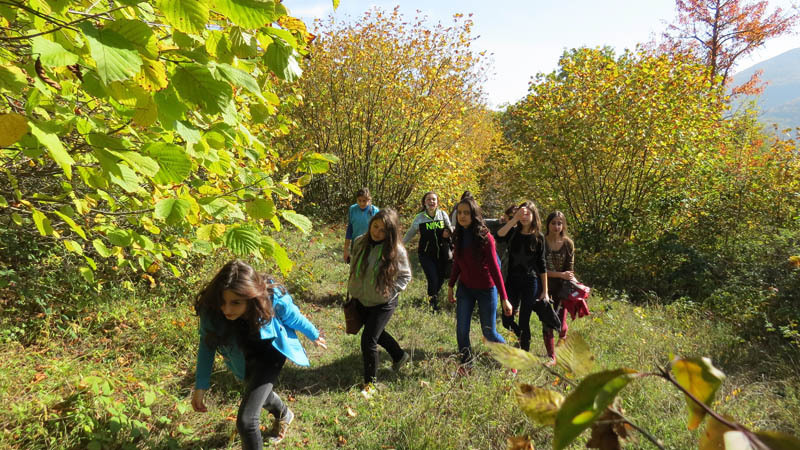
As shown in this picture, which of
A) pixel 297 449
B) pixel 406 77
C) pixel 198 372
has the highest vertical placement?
pixel 406 77

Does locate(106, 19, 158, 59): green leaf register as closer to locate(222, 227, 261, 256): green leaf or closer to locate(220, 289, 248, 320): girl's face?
locate(222, 227, 261, 256): green leaf

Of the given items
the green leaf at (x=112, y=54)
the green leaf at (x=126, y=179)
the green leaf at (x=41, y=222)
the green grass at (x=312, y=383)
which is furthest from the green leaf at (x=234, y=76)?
the green grass at (x=312, y=383)

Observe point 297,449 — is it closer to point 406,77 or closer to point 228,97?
point 228,97

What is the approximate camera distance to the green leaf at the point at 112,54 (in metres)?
0.90

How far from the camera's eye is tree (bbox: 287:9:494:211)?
10633mm

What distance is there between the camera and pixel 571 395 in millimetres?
429

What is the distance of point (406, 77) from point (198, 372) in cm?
960

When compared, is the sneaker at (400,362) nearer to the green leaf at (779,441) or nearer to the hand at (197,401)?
the hand at (197,401)

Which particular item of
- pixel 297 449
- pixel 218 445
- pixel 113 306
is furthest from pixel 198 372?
pixel 113 306

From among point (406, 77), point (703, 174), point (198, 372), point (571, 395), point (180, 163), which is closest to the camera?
point (571, 395)

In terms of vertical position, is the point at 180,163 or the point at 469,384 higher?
the point at 180,163

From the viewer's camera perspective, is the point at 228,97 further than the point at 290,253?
No

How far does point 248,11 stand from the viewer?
101 centimetres

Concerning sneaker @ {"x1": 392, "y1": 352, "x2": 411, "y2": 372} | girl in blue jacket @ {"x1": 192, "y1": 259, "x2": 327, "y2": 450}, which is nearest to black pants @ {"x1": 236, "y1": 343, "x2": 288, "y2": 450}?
girl in blue jacket @ {"x1": 192, "y1": 259, "x2": 327, "y2": 450}
